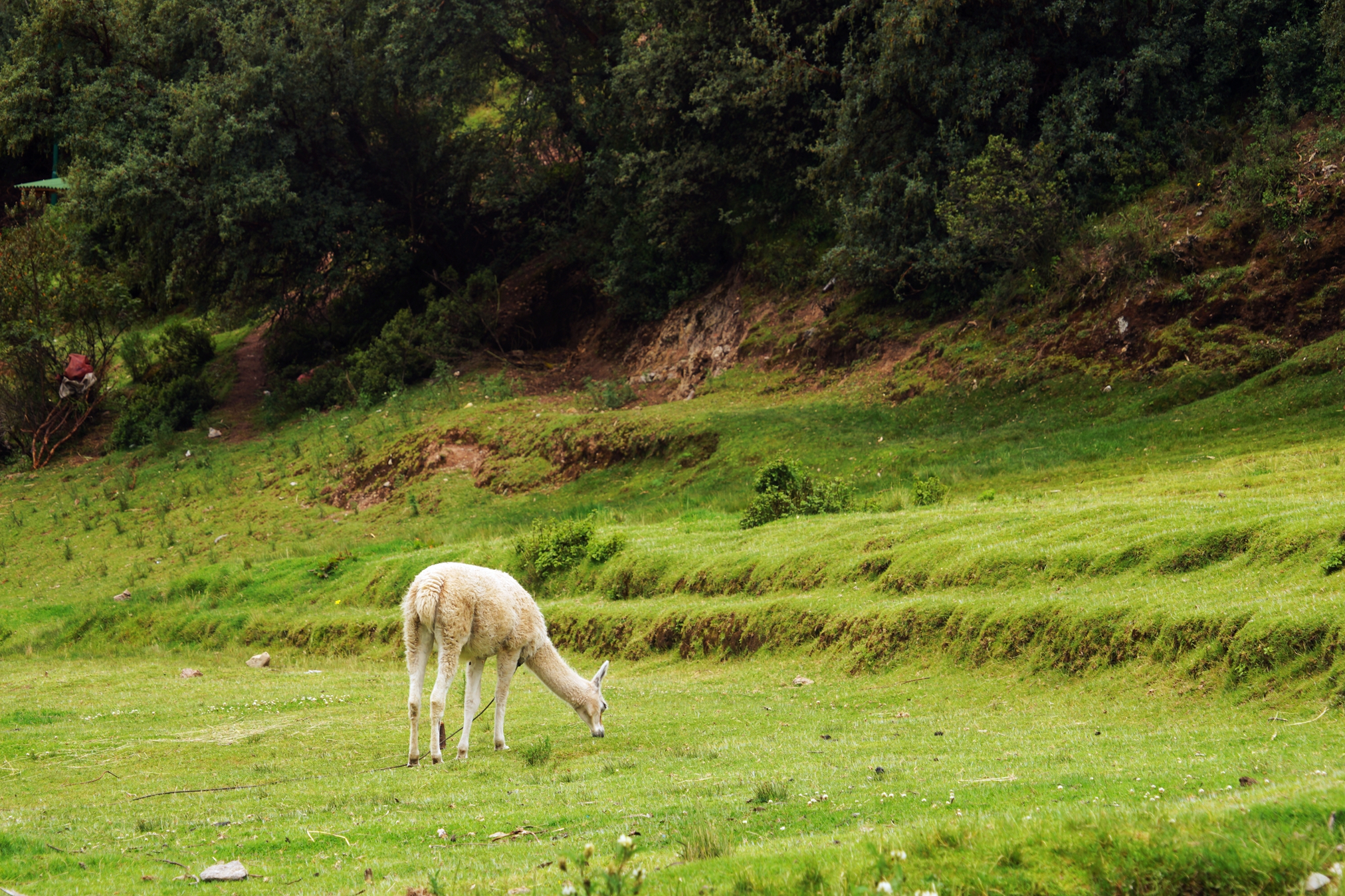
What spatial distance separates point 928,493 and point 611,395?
19.7m

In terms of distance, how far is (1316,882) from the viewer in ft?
17.4

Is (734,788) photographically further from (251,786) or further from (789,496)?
(789,496)

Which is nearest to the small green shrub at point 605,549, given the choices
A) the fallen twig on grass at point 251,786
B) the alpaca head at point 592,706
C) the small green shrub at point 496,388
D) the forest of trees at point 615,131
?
the alpaca head at point 592,706

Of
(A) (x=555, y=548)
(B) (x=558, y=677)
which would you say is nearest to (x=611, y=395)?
(A) (x=555, y=548)

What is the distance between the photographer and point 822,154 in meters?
38.0

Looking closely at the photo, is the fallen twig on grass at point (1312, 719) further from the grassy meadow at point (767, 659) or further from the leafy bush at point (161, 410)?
the leafy bush at point (161, 410)

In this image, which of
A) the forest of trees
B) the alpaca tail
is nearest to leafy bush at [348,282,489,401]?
the forest of trees

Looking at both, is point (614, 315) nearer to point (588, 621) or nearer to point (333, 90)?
point (333, 90)

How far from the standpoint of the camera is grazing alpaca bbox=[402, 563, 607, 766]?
12953 millimetres

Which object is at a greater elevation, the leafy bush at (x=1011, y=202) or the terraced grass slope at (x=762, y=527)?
the leafy bush at (x=1011, y=202)

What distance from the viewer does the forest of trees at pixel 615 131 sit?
3259 cm

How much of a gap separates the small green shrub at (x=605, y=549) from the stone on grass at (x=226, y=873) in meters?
17.9

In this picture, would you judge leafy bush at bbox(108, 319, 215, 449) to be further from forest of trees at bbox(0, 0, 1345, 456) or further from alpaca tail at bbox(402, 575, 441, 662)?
alpaca tail at bbox(402, 575, 441, 662)

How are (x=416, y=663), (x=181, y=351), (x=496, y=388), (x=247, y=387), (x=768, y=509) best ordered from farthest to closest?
(x=181, y=351) < (x=247, y=387) < (x=496, y=388) < (x=768, y=509) < (x=416, y=663)
